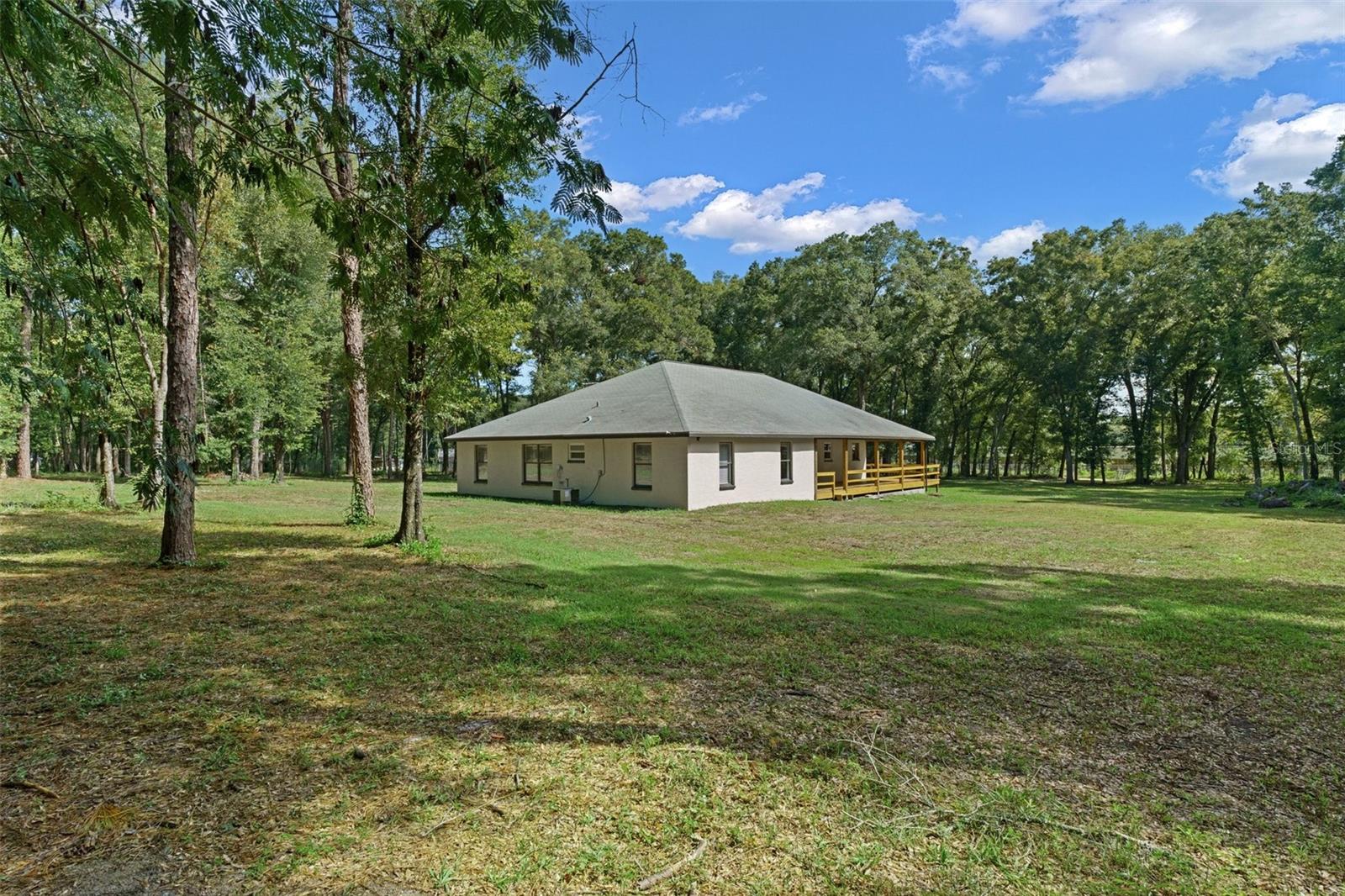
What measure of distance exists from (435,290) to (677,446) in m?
10.7

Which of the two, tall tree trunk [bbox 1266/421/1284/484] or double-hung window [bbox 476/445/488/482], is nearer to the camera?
double-hung window [bbox 476/445/488/482]

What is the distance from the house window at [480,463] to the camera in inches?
926

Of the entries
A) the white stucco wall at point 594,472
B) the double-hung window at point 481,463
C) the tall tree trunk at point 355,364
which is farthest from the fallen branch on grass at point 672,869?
the double-hung window at point 481,463

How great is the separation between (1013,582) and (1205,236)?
30924 mm

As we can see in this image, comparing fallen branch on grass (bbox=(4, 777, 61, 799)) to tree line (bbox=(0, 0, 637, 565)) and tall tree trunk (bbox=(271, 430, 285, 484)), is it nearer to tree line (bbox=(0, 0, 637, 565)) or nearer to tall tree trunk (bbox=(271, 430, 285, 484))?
tree line (bbox=(0, 0, 637, 565))

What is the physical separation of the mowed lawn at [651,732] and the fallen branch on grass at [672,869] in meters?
0.02

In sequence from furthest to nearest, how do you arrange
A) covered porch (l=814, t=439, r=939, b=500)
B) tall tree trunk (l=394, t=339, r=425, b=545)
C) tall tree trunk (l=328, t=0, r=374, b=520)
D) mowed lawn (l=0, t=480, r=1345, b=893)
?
covered porch (l=814, t=439, r=939, b=500) < tall tree trunk (l=394, t=339, r=425, b=545) < tall tree trunk (l=328, t=0, r=374, b=520) < mowed lawn (l=0, t=480, r=1345, b=893)

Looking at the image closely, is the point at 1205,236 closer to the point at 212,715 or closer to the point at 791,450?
the point at 791,450

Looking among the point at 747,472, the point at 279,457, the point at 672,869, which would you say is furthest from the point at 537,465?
the point at 672,869

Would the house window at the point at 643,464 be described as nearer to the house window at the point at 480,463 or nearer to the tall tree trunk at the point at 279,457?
the house window at the point at 480,463

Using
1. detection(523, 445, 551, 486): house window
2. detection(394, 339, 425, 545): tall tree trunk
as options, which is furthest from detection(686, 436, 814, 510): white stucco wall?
detection(394, 339, 425, 545): tall tree trunk

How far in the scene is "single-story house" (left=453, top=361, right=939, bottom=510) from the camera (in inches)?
729

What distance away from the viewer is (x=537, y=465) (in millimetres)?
21812

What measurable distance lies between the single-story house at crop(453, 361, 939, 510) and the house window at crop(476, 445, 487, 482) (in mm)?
34
